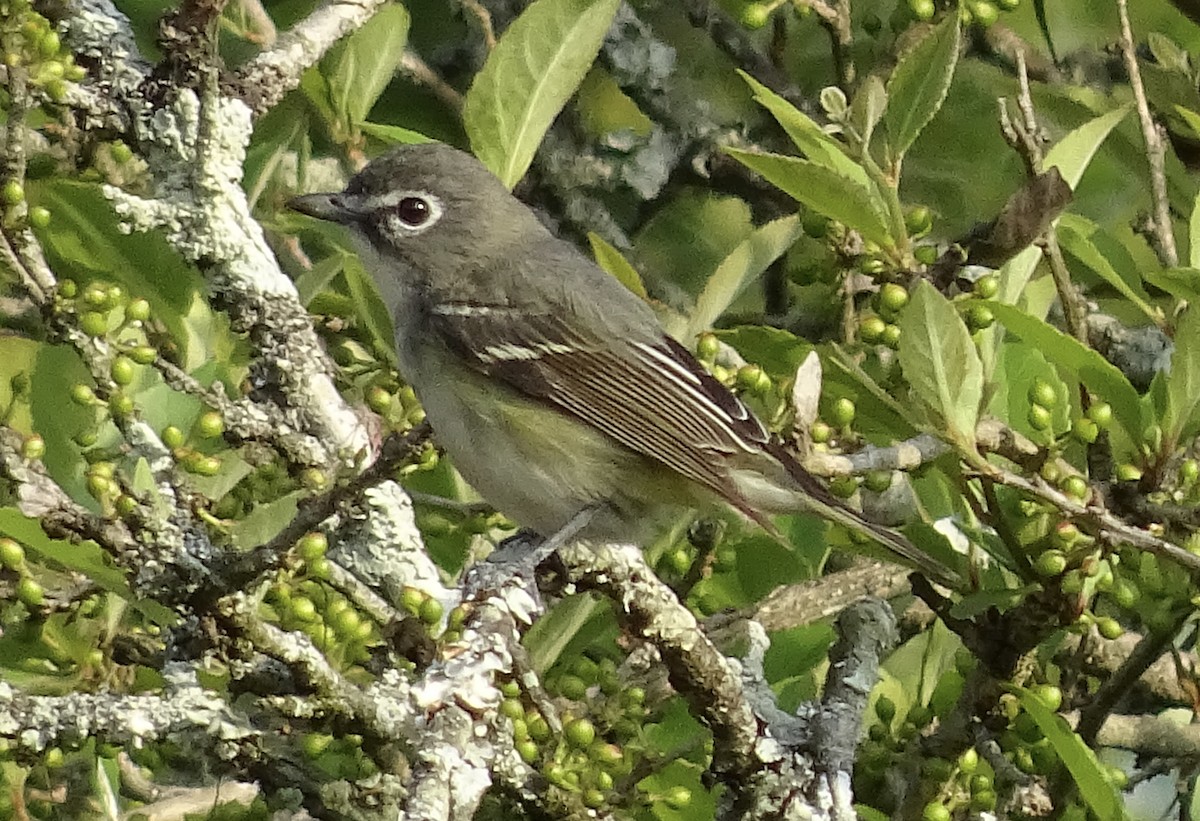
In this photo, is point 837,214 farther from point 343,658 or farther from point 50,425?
point 50,425

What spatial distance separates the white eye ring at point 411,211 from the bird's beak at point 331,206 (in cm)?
11

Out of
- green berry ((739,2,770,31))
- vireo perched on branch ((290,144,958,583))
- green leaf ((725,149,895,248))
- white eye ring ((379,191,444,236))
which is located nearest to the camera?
green leaf ((725,149,895,248))

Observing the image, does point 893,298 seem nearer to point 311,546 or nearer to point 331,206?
point 311,546

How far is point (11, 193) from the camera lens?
8.38 feet

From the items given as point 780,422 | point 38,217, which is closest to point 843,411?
point 780,422

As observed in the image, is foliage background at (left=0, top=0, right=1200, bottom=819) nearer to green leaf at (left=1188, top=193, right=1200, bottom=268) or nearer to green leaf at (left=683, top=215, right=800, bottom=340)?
green leaf at (left=683, top=215, right=800, bottom=340)

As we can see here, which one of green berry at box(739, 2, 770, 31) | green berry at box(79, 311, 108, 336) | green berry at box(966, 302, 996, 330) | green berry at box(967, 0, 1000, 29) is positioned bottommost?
green berry at box(79, 311, 108, 336)

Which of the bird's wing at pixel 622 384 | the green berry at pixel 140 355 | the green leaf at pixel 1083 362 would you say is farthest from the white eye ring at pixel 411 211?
the green leaf at pixel 1083 362

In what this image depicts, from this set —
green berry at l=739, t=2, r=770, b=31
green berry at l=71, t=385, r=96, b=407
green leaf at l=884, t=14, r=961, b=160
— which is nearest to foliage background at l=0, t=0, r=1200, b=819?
green berry at l=71, t=385, r=96, b=407

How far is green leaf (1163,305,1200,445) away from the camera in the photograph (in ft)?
8.12

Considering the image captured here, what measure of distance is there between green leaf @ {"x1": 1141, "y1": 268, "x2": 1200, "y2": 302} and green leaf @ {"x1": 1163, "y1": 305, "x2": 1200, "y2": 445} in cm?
2

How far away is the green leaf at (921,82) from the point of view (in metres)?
2.59

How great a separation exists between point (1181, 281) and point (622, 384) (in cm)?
138

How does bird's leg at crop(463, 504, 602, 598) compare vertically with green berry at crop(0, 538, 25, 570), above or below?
below
